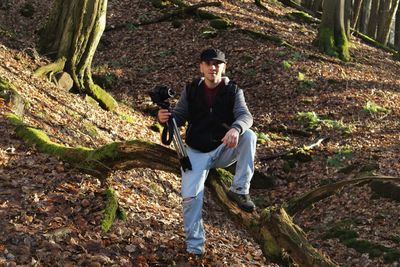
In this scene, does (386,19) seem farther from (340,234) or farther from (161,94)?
(161,94)

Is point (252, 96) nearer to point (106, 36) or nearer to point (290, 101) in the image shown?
point (290, 101)

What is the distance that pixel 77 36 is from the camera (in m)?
11.5

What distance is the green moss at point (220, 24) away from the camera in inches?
760

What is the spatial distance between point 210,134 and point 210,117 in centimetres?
20

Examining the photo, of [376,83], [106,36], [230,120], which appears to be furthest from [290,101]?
[230,120]

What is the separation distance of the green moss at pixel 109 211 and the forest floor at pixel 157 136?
0.37 ft

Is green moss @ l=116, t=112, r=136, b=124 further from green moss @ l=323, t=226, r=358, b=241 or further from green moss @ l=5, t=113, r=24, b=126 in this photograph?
green moss @ l=323, t=226, r=358, b=241

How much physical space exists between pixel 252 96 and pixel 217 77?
10353 mm

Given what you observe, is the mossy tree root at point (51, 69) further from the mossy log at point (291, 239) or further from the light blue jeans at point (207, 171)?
the mossy log at point (291, 239)

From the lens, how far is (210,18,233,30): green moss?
63.4ft

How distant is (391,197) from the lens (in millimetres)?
9758

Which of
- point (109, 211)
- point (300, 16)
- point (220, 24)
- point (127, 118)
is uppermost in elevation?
point (300, 16)

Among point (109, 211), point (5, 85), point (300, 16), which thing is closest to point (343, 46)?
point (300, 16)

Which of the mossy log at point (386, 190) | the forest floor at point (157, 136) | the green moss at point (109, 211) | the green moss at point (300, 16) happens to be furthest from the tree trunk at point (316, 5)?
the green moss at point (109, 211)
